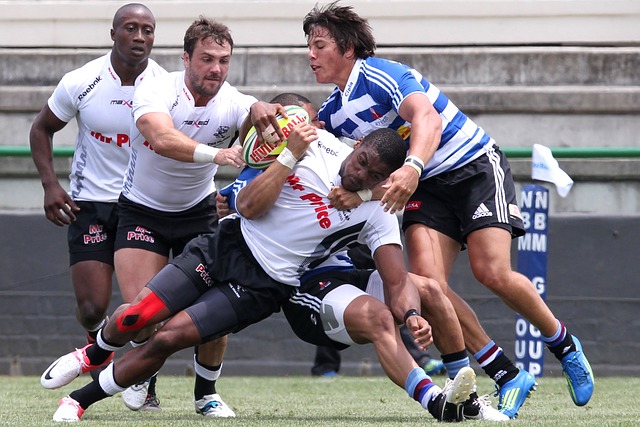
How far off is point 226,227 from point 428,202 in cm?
121

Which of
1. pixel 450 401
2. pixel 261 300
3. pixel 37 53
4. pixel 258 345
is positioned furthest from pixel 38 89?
pixel 450 401

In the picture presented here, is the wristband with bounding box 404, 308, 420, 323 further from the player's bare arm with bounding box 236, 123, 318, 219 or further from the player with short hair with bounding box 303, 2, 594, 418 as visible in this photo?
the player's bare arm with bounding box 236, 123, 318, 219

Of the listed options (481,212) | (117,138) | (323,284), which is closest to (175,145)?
(323,284)

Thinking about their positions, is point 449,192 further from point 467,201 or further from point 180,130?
point 180,130

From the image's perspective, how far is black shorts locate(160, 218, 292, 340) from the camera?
6.04 meters

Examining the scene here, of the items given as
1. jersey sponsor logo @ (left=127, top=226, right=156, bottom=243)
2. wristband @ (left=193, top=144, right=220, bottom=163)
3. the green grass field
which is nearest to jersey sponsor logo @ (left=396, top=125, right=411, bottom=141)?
wristband @ (left=193, top=144, right=220, bottom=163)

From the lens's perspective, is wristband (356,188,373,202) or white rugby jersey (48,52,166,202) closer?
wristband (356,188,373,202)

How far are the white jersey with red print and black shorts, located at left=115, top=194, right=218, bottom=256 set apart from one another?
1.11 metres

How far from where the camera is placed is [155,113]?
Result: 6.56 metres

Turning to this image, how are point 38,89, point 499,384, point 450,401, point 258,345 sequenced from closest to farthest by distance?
point 450,401
point 499,384
point 258,345
point 38,89

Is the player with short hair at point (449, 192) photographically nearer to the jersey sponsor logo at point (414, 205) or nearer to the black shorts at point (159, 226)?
the jersey sponsor logo at point (414, 205)

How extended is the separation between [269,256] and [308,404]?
5.98 feet

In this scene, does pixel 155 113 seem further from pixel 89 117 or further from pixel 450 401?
pixel 450 401

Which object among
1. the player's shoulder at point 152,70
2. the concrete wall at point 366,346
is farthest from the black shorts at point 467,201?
the concrete wall at point 366,346
